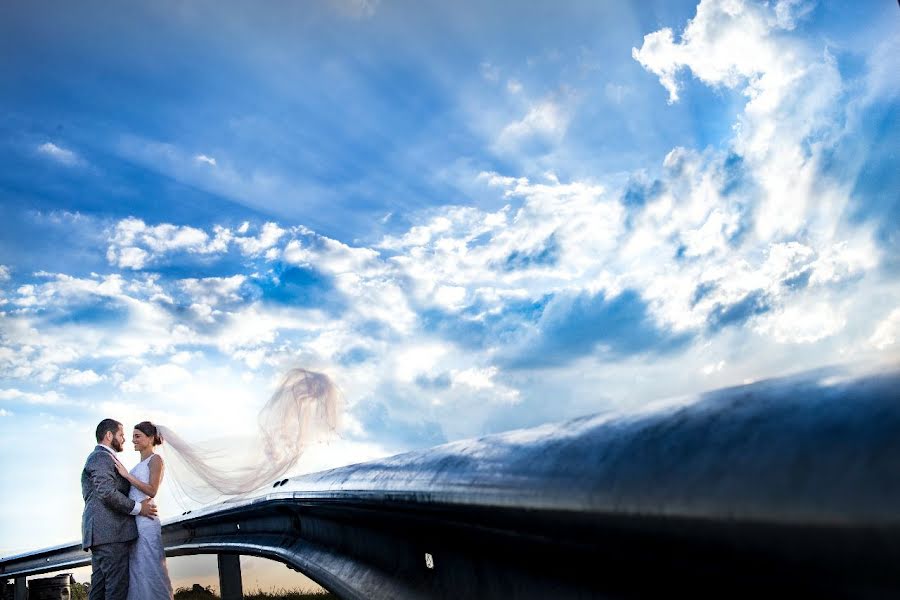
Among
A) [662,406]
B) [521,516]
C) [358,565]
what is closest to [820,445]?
[662,406]

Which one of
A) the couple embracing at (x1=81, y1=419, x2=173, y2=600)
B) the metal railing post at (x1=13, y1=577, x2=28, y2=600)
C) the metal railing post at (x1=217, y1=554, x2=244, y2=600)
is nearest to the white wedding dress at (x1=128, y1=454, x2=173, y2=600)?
the couple embracing at (x1=81, y1=419, x2=173, y2=600)

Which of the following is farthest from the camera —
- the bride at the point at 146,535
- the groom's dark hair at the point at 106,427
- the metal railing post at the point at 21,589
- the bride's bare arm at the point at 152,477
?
the metal railing post at the point at 21,589

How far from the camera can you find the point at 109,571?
8500 millimetres

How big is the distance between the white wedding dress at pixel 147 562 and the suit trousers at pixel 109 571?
0.31 feet

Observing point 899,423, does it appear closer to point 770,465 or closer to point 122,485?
point 770,465

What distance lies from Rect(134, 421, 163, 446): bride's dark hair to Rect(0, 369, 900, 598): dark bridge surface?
8546 mm

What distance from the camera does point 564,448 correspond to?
121cm

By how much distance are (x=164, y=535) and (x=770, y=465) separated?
961 centimetres

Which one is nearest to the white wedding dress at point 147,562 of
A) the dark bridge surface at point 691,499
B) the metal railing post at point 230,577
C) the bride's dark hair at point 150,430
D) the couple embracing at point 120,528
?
the couple embracing at point 120,528

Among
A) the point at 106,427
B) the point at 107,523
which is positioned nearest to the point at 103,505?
the point at 107,523

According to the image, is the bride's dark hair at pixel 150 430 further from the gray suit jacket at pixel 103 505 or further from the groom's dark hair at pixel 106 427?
the gray suit jacket at pixel 103 505

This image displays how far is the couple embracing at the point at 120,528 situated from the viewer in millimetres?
8523

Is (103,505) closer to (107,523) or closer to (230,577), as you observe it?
(107,523)

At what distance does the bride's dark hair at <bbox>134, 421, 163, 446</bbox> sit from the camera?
370 inches
